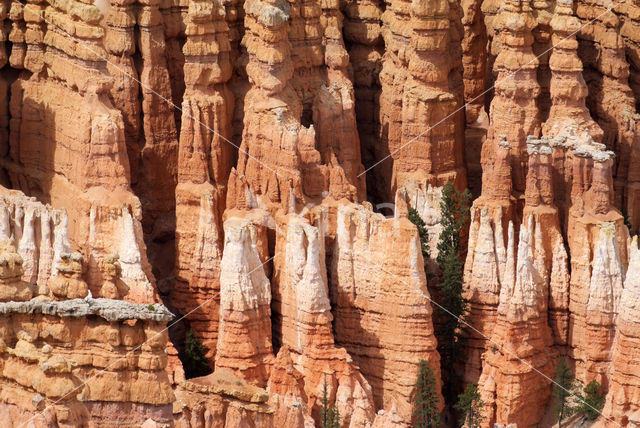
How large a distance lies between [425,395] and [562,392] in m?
2.43

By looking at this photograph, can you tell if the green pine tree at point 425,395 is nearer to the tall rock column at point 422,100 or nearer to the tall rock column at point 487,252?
the tall rock column at point 487,252

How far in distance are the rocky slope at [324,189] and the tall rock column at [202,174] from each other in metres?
0.04

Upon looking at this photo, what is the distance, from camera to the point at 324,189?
54531mm

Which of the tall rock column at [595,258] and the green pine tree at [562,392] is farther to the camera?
the green pine tree at [562,392]

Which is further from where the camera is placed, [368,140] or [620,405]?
[368,140]

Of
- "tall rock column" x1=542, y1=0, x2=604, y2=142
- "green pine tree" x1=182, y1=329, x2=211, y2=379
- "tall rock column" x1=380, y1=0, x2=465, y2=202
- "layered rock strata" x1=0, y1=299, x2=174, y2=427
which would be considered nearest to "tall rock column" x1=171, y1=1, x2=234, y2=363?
"green pine tree" x1=182, y1=329, x2=211, y2=379

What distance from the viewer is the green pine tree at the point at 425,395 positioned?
53031 millimetres

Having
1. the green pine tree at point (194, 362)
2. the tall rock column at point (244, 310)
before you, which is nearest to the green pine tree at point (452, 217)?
the tall rock column at point (244, 310)

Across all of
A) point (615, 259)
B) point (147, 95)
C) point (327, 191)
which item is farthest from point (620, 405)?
point (147, 95)

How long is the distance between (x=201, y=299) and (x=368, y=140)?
17.5 feet

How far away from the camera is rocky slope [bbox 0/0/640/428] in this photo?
174ft

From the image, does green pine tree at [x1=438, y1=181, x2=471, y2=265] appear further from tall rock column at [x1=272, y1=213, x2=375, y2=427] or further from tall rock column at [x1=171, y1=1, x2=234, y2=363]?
tall rock column at [x1=171, y1=1, x2=234, y2=363]

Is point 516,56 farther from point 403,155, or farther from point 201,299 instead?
point 201,299

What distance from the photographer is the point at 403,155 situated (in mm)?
56875
